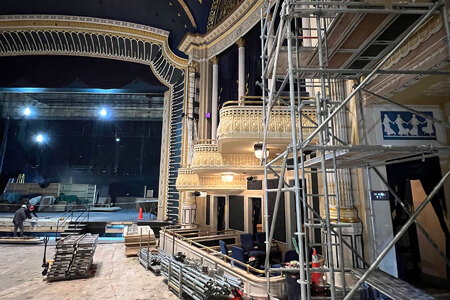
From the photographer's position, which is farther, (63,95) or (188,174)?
(63,95)

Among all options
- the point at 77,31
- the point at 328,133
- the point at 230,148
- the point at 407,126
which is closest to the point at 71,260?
the point at 230,148

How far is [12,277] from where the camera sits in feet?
21.9

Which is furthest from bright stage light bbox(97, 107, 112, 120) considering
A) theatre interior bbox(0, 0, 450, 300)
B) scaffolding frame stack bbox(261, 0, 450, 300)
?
scaffolding frame stack bbox(261, 0, 450, 300)

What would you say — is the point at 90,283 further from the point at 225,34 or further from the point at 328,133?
the point at 225,34

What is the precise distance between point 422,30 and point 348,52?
2.81ft

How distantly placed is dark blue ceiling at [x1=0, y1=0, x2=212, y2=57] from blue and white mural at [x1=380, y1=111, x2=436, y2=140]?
1178cm

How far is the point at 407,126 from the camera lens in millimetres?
4270

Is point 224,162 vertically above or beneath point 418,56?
beneath

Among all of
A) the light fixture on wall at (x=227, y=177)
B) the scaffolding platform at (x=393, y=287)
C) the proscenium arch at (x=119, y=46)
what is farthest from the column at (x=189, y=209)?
the scaffolding platform at (x=393, y=287)

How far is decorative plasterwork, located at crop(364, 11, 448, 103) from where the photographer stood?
299 centimetres

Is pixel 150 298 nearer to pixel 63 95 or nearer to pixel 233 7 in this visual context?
pixel 233 7

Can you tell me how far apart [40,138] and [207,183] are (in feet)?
69.5

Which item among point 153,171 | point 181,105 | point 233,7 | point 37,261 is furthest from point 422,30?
point 153,171

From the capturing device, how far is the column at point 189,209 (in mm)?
12453
